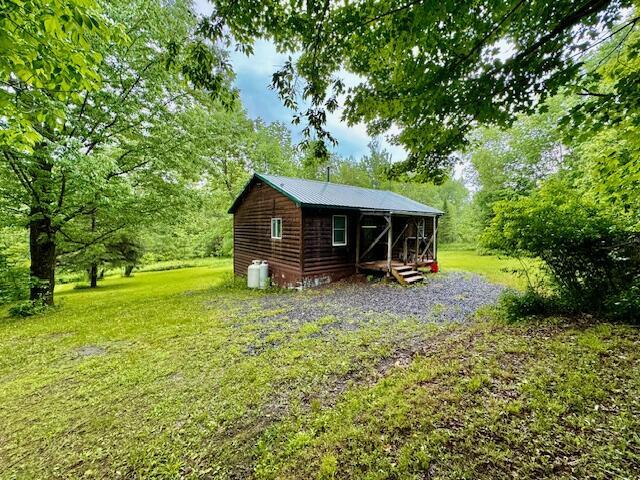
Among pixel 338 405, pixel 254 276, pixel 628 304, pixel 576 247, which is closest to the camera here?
pixel 338 405

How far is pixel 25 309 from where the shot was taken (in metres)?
8.16

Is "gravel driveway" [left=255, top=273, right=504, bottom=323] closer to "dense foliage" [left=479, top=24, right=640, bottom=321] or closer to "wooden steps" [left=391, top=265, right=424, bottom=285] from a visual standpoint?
"wooden steps" [left=391, top=265, right=424, bottom=285]

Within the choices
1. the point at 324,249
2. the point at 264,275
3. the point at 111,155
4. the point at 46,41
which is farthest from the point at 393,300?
the point at 111,155

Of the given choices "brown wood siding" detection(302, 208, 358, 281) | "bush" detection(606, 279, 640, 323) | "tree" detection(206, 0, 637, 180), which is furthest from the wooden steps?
"tree" detection(206, 0, 637, 180)

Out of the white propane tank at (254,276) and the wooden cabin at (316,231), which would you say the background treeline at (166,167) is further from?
the white propane tank at (254,276)

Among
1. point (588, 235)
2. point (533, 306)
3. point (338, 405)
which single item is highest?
point (588, 235)

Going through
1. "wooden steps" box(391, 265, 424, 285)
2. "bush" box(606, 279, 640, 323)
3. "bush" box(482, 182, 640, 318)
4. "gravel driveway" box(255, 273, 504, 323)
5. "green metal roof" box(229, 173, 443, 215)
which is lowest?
"gravel driveway" box(255, 273, 504, 323)

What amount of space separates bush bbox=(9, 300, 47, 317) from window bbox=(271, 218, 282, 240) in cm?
798

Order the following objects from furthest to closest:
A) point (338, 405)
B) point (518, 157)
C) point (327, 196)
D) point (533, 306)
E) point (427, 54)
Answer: point (518, 157) → point (327, 196) → point (533, 306) → point (427, 54) → point (338, 405)

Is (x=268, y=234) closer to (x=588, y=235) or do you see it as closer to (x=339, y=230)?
(x=339, y=230)

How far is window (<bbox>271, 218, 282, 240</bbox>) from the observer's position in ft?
36.8

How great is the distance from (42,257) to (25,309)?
1.65 meters

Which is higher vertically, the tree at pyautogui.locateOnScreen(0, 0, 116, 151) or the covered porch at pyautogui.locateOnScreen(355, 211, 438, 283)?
the tree at pyautogui.locateOnScreen(0, 0, 116, 151)

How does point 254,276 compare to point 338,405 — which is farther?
point 254,276
